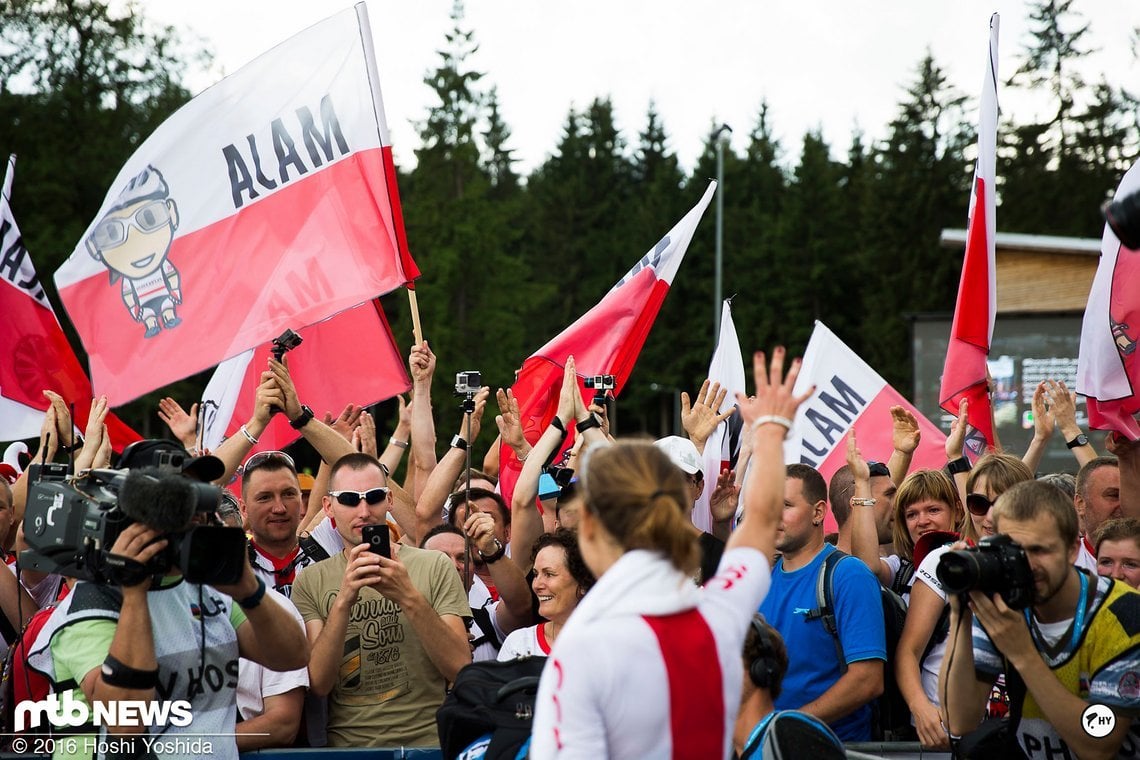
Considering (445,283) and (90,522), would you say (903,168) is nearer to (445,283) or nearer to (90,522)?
(445,283)

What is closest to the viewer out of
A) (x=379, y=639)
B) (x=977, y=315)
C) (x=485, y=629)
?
(x=379, y=639)

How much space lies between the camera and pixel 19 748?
492 cm

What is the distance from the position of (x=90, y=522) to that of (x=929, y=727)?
3.40 m

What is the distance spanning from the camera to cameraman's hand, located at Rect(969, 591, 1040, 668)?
156 inches

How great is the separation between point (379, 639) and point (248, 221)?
10.5 feet

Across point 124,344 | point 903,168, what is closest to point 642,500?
point 124,344

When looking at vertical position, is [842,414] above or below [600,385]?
below

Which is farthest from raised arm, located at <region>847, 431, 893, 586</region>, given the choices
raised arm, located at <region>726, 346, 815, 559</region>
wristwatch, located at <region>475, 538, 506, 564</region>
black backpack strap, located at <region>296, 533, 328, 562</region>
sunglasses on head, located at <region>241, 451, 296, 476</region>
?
raised arm, located at <region>726, 346, 815, 559</region>

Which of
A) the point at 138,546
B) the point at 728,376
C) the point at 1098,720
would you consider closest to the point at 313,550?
the point at 138,546

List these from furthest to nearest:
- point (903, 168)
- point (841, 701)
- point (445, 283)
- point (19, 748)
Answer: point (903, 168) → point (445, 283) → point (841, 701) → point (19, 748)

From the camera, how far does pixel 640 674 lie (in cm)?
296

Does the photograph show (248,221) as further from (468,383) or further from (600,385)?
(600,385)

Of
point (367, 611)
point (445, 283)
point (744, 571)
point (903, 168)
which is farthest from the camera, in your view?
point (903, 168)

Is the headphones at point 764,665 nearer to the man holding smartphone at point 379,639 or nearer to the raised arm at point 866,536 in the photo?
the man holding smartphone at point 379,639
